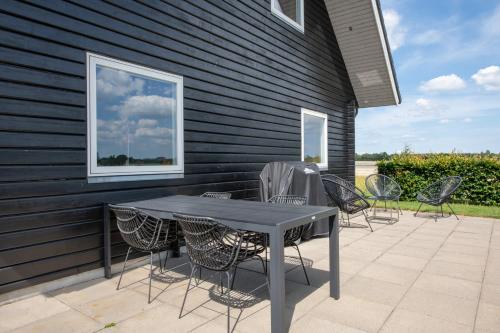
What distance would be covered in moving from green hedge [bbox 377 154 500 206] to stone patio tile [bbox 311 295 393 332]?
697cm

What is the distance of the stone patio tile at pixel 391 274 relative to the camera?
122 inches

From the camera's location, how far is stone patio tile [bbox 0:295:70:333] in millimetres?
2279

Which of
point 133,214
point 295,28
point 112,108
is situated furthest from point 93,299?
point 295,28

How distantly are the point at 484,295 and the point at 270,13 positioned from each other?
5.07m

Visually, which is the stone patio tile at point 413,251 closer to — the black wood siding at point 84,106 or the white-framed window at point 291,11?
the black wood siding at point 84,106

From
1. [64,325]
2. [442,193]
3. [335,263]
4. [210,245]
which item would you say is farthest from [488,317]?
[442,193]

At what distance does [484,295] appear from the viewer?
273 cm

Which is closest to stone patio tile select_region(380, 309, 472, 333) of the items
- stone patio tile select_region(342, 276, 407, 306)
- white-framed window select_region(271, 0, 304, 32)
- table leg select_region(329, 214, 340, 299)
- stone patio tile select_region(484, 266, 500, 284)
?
stone patio tile select_region(342, 276, 407, 306)

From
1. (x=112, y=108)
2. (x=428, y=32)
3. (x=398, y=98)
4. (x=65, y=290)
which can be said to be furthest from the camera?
(x=428, y=32)

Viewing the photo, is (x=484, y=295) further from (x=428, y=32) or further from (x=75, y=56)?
(x=428, y=32)

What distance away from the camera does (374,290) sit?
2.84 meters

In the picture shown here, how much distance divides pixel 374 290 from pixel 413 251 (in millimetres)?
1604

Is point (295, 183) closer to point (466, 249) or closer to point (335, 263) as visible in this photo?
point (335, 263)

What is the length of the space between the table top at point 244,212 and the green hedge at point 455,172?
702cm
